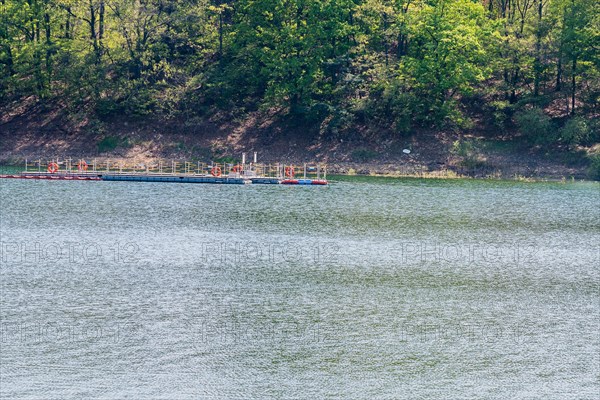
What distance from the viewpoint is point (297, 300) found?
3538cm

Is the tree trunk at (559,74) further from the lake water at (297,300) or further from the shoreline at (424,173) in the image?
the lake water at (297,300)

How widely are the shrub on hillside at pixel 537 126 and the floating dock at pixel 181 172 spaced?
1636cm

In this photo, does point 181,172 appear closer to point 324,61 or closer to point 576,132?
point 324,61

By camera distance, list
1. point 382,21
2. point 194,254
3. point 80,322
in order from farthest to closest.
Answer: point 382,21, point 194,254, point 80,322

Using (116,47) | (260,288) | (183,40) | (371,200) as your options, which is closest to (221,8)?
(183,40)

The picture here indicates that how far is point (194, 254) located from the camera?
4419 cm

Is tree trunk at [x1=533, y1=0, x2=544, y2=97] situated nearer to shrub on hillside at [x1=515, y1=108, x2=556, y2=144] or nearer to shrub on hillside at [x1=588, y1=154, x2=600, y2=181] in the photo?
shrub on hillside at [x1=515, y1=108, x2=556, y2=144]

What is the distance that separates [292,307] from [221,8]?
60.8 m

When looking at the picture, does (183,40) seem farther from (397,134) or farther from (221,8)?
(397,134)

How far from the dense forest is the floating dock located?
22.8ft

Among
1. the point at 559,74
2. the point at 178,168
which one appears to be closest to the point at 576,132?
the point at 559,74

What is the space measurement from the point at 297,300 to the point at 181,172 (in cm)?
4698

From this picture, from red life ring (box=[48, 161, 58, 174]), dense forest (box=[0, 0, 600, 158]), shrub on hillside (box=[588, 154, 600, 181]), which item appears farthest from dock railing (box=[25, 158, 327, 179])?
shrub on hillside (box=[588, 154, 600, 181])

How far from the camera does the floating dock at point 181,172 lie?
2933 inches
